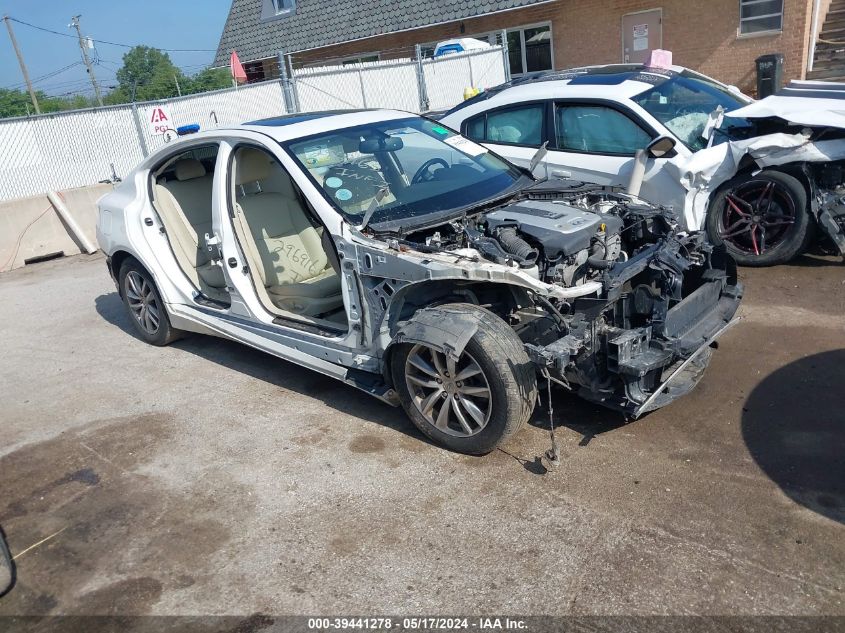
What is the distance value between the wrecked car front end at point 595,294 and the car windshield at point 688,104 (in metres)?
2.43

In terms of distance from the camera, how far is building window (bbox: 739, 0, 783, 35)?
1581 centimetres

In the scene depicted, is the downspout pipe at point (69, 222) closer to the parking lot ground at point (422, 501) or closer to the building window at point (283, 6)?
the parking lot ground at point (422, 501)

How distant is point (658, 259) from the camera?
3.89 metres

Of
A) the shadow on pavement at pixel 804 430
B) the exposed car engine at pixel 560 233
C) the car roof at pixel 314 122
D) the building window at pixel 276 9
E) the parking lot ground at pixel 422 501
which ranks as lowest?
the shadow on pavement at pixel 804 430

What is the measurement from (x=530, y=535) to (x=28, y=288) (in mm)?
7966

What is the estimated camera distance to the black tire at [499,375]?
3.66 m

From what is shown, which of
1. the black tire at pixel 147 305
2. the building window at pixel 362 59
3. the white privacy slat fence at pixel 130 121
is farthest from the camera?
the building window at pixel 362 59

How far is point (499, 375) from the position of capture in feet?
12.0

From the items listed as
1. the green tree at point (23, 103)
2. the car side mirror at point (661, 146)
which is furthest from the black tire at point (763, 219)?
the green tree at point (23, 103)

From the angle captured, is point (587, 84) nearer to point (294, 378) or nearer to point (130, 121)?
point (294, 378)

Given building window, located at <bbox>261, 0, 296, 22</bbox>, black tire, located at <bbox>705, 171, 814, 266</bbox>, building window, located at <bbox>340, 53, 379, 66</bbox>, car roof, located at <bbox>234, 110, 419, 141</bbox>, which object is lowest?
black tire, located at <bbox>705, 171, 814, 266</bbox>

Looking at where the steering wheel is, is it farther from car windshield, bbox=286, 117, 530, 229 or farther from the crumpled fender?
the crumpled fender

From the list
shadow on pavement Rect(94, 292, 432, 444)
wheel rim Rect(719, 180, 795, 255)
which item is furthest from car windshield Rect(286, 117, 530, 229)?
wheel rim Rect(719, 180, 795, 255)

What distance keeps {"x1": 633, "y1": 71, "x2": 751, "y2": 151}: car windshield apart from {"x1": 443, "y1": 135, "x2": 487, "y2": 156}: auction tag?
2.06 meters
